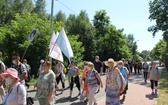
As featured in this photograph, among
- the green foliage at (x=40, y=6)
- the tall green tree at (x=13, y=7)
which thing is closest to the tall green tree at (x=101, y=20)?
the green foliage at (x=40, y=6)

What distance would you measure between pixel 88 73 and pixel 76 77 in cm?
Result: 357

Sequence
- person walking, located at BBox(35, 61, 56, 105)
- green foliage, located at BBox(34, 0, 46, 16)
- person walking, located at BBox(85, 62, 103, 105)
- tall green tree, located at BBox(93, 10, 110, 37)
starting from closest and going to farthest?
1. person walking, located at BBox(35, 61, 56, 105)
2. person walking, located at BBox(85, 62, 103, 105)
3. green foliage, located at BBox(34, 0, 46, 16)
4. tall green tree, located at BBox(93, 10, 110, 37)

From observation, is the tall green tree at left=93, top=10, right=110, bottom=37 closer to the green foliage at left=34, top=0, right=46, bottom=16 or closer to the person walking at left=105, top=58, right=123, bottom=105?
the green foliage at left=34, top=0, right=46, bottom=16

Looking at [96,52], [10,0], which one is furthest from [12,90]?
[10,0]

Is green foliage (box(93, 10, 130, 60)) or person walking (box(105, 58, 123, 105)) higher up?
green foliage (box(93, 10, 130, 60))

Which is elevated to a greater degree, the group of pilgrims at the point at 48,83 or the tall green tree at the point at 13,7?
the tall green tree at the point at 13,7

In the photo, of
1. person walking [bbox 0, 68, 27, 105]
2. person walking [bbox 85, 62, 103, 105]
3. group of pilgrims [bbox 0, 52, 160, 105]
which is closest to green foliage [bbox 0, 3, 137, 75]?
group of pilgrims [bbox 0, 52, 160, 105]

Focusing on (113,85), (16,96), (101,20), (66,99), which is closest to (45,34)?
(66,99)

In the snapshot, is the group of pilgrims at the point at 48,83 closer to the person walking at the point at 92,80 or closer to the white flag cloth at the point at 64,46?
the person walking at the point at 92,80

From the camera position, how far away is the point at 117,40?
Answer: 186 ft

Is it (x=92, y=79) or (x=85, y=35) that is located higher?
(x=85, y=35)

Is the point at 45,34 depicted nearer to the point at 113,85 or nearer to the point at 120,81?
the point at 113,85

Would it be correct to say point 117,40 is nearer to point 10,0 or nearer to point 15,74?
point 10,0

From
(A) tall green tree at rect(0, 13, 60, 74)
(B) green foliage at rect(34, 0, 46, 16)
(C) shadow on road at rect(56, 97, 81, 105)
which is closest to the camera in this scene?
(C) shadow on road at rect(56, 97, 81, 105)
